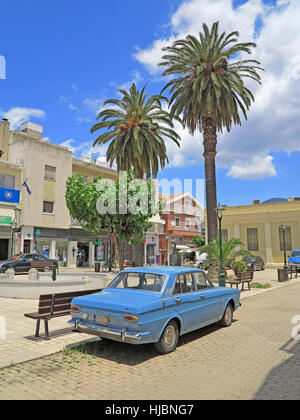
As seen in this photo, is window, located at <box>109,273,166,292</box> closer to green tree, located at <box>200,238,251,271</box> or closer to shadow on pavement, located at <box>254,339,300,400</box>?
shadow on pavement, located at <box>254,339,300,400</box>

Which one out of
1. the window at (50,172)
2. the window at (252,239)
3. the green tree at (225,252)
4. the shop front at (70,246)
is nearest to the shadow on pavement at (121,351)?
the green tree at (225,252)

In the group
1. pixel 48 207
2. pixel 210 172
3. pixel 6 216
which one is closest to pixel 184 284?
pixel 210 172

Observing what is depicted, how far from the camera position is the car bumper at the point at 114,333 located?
520 centimetres

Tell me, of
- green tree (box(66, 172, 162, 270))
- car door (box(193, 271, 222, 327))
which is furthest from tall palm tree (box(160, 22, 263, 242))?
car door (box(193, 271, 222, 327))

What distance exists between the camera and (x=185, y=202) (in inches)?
2154

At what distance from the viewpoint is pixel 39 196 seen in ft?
103

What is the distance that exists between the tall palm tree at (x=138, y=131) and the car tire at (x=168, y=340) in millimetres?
17516

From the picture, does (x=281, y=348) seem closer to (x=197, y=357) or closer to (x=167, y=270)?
(x=197, y=357)

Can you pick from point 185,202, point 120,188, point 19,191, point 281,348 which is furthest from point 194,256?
point 281,348

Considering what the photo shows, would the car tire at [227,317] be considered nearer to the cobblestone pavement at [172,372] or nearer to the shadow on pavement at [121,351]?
the cobblestone pavement at [172,372]

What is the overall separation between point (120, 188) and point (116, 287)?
8.21m

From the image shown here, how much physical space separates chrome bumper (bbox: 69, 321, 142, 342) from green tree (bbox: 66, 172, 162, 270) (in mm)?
8752

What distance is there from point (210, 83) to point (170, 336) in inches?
744

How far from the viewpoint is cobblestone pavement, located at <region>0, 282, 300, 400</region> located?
421 cm
